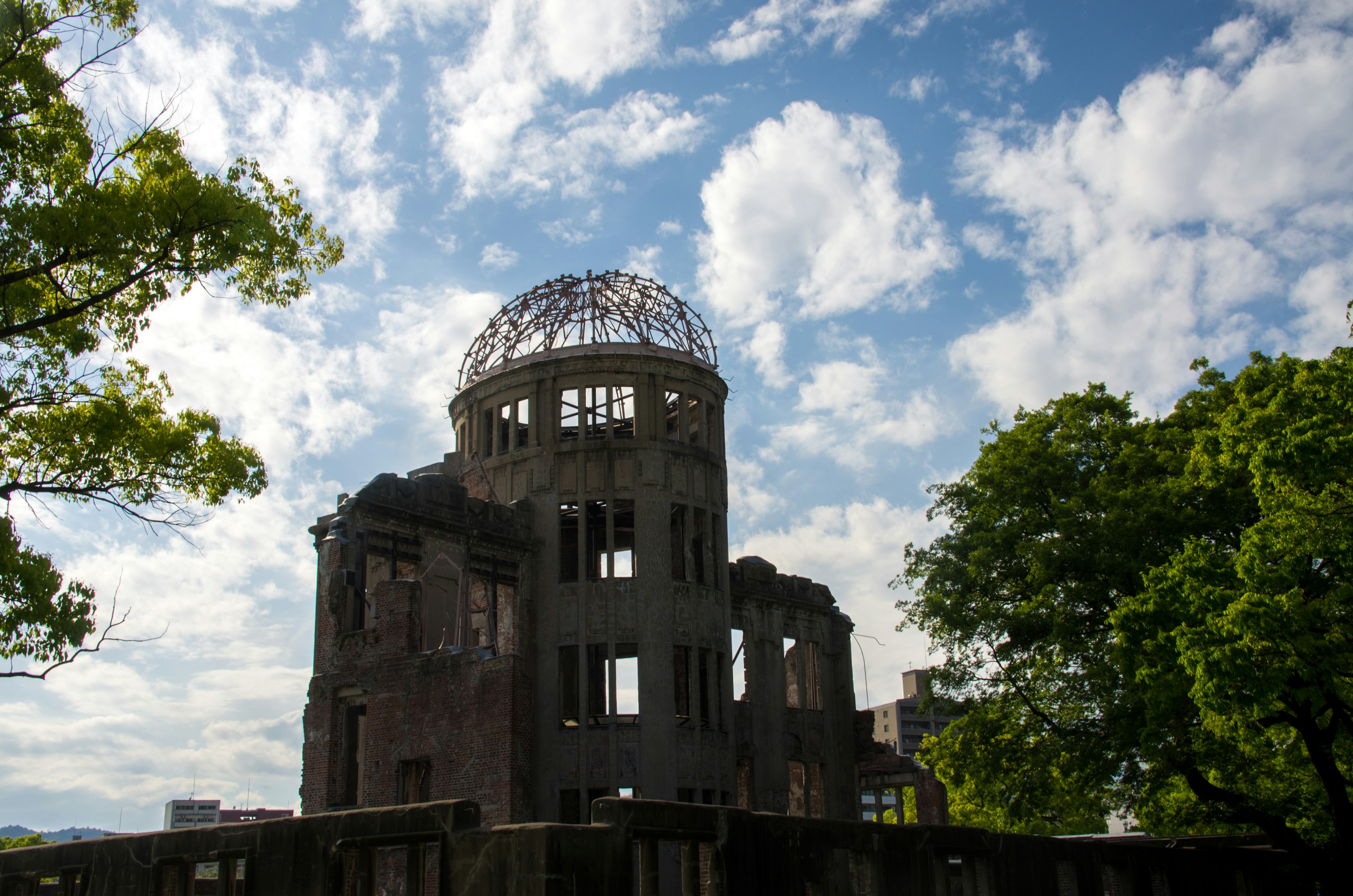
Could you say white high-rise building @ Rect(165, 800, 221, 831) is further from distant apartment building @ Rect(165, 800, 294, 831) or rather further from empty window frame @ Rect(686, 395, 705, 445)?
empty window frame @ Rect(686, 395, 705, 445)

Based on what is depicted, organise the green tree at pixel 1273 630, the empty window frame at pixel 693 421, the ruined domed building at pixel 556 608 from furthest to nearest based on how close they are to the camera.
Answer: the empty window frame at pixel 693 421 → the ruined domed building at pixel 556 608 → the green tree at pixel 1273 630

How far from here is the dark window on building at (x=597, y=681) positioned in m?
27.9

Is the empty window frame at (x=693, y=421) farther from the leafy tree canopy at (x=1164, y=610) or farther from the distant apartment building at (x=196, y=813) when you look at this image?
the distant apartment building at (x=196, y=813)

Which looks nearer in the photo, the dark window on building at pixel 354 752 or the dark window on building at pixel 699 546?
the dark window on building at pixel 354 752

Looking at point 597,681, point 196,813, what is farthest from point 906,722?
Answer: point 597,681

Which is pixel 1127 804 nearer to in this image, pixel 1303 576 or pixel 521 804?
pixel 1303 576

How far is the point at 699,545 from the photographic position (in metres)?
29.5

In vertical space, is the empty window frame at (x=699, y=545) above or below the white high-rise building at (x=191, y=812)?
above

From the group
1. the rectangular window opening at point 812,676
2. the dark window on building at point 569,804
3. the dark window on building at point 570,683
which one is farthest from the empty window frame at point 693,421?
the dark window on building at point 569,804

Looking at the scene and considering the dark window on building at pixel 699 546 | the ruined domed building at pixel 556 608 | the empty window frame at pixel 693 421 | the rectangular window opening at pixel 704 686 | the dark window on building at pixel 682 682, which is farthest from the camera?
the empty window frame at pixel 693 421

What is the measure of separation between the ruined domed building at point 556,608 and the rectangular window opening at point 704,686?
67 mm

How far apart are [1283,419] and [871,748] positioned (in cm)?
1931

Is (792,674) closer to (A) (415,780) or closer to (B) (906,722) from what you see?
(A) (415,780)

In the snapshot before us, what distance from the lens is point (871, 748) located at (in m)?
34.6
